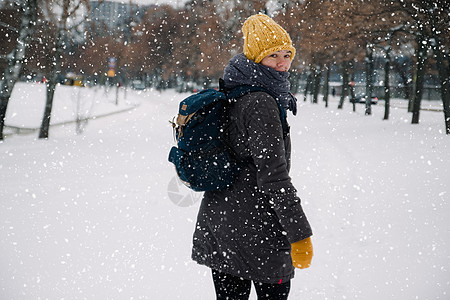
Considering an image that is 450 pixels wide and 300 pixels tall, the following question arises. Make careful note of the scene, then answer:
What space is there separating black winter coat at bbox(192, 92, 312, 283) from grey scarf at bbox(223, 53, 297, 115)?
10 cm

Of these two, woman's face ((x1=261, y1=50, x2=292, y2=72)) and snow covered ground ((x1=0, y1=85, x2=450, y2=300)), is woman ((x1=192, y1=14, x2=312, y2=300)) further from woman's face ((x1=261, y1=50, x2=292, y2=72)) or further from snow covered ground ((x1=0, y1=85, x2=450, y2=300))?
snow covered ground ((x1=0, y1=85, x2=450, y2=300))

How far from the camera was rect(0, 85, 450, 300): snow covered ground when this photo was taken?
355cm

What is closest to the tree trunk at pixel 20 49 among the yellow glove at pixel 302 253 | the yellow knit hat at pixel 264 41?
the yellow knit hat at pixel 264 41

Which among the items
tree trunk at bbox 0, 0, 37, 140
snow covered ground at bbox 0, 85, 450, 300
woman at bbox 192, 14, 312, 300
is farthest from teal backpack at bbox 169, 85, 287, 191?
tree trunk at bbox 0, 0, 37, 140

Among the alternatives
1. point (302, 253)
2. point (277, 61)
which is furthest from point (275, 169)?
point (277, 61)

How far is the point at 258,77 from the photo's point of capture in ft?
5.83

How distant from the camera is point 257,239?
181 cm

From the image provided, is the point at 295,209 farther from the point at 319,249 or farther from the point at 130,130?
the point at 130,130

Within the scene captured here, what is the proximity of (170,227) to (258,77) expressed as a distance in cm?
354

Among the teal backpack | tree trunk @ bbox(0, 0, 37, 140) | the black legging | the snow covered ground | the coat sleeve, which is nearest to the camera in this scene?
the coat sleeve

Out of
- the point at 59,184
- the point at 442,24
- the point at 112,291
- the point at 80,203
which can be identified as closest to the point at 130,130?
the point at 59,184

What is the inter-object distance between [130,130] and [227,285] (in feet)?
48.3

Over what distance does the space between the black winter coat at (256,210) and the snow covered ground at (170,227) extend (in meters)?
1.71

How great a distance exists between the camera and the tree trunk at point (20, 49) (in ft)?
37.3
